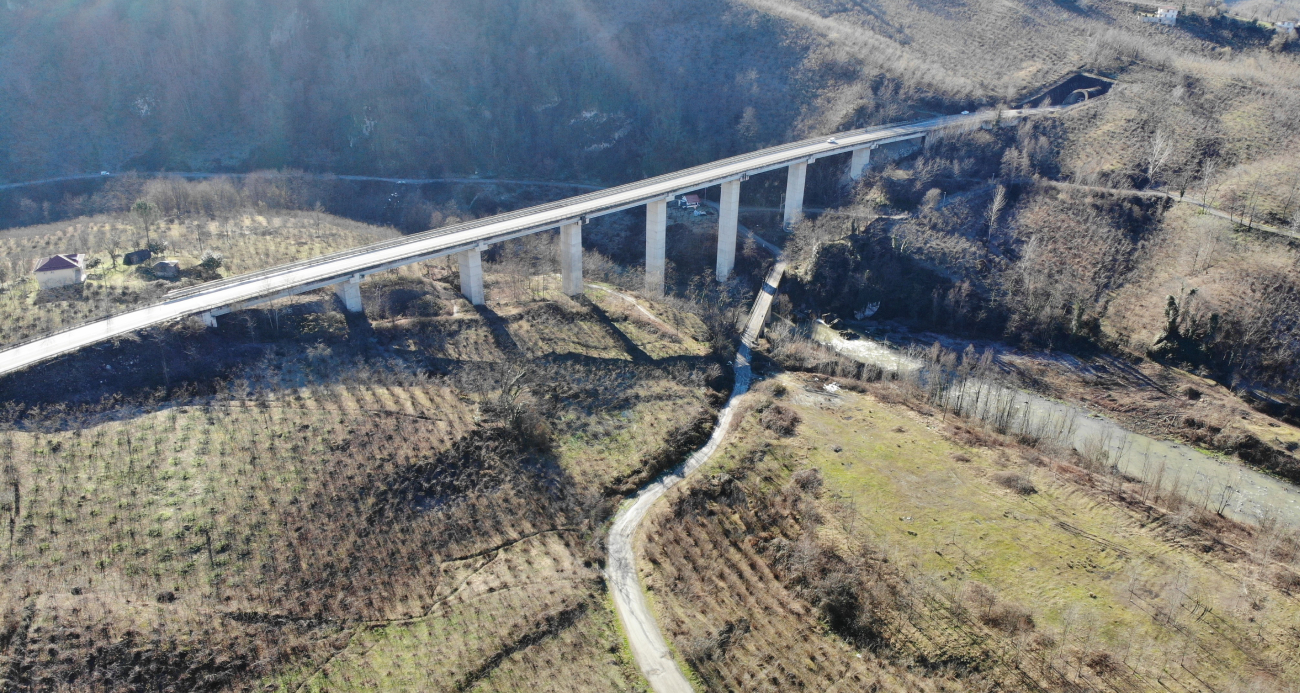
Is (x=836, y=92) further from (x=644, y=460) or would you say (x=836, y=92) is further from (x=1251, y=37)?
(x=644, y=460)

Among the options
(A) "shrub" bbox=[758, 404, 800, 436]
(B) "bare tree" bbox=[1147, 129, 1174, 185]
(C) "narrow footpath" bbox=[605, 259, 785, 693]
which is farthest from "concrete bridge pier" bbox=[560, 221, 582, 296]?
(B) "bare tree" bbox=[1147, 129, 1174, 185]

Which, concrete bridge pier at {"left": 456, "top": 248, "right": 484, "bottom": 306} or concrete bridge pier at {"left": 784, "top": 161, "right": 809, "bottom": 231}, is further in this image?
concrete bridge pier at {"left": 784, "top": 161, "right": 809, "bottom": 231}

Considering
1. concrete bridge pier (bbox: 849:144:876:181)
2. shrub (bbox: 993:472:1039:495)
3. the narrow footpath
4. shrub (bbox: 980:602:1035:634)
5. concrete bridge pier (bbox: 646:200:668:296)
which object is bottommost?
the narrow footpath

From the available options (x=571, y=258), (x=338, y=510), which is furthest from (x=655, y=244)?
(x=338, y=510)

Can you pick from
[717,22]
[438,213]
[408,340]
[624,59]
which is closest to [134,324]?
[408,340]

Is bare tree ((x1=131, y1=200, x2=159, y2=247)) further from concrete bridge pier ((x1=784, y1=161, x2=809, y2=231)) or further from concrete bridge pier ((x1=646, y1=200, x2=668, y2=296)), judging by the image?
concrete bridge pier ((x1=784, y1=161, x2=809, y2=231))

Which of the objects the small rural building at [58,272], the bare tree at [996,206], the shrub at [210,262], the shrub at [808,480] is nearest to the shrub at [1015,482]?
the shrub at [808,480]

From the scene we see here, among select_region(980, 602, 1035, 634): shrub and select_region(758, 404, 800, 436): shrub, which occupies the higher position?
select_region(980, 602, 1035, 634): shrub

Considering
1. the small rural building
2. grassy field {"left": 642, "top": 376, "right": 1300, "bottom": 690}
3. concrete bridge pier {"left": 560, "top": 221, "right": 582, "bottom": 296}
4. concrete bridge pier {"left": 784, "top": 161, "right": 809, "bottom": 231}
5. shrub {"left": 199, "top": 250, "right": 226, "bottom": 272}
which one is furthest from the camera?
concrete bridge pier {"left": 784, "top": 161, "right": 809, "bottom": 231}
